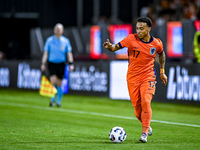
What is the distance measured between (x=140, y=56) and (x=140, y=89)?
1.72 ft

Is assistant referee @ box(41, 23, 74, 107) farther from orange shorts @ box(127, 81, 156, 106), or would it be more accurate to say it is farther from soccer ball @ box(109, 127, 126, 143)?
soccer ball @ box(109, 127, 126, 143)

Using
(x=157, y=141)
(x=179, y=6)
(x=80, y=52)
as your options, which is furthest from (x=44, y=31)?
(x=157, y=141)

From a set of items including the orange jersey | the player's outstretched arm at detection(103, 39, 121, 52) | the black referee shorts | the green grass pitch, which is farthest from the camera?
the black referee shorts

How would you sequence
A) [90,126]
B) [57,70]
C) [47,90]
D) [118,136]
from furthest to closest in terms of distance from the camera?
1. [47,90]
2. [57,70]
3. [90,126]
4. [118,136]

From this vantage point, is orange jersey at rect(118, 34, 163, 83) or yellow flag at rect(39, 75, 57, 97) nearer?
orange jersey at rect(118, 34, 163, 83)

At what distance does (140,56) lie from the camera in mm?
6730

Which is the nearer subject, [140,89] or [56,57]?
[140,89]

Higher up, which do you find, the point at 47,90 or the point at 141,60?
the point at 141,60

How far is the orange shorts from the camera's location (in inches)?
261

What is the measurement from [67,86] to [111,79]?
94.6 inches

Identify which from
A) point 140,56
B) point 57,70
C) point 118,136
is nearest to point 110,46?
point 140,56

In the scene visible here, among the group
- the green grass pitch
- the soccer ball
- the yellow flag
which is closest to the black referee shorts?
the yellow flag

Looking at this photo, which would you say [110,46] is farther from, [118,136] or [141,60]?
[118,136]

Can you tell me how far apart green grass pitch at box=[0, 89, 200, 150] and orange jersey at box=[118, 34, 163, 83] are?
102 cm
